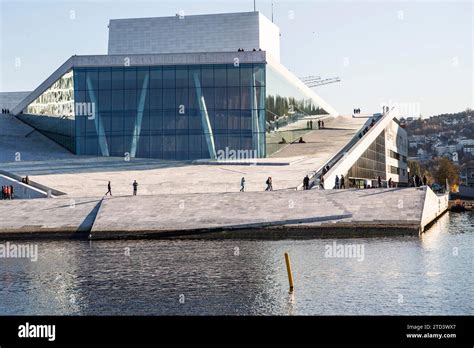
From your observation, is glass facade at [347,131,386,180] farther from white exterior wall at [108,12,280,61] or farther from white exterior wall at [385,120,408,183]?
white exterior wall at [108,12,280,61]

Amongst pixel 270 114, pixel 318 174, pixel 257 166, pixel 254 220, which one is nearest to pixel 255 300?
pixel 254 220

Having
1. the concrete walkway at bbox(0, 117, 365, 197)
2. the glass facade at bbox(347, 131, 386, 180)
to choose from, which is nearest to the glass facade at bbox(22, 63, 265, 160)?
the concrete walkway at bbox(0, 117, 365, 197)

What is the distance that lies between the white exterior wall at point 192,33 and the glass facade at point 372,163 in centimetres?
1278

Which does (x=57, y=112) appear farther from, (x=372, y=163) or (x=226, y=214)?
(x=226, y=214)

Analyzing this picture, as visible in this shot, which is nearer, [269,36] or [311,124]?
[269,36]

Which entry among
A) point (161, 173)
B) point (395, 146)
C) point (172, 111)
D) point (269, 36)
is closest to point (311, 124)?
point (269, 36)

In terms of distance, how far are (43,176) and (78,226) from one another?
11.8 metres

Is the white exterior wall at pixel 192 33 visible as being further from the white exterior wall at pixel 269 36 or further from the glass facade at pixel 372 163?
the glass facade at pixel 372 163

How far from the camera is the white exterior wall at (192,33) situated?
72375 mm

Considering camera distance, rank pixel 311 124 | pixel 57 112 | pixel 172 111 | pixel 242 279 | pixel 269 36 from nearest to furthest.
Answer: pixel 242 279
pixel 172 111
pixel 57 112
pixel 269 36
pixel 311 124

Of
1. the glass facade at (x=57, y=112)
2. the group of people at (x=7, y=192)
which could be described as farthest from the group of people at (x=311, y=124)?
the group of people at (x=7, y=192)

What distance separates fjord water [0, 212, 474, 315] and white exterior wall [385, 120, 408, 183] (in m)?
45.7

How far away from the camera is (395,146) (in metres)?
88.4

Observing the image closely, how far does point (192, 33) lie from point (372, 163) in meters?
18.4
